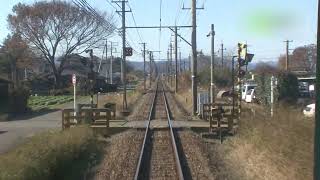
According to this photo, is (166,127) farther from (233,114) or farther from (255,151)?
(255,151)

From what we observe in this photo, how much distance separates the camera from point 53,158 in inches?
587

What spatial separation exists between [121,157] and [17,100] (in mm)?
26200

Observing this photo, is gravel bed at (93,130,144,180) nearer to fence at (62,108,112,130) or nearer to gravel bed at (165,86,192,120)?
fence at (62,108,112,130)

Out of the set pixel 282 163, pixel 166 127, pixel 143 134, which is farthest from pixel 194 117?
pixel 282 163

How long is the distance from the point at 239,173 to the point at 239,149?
348 cm

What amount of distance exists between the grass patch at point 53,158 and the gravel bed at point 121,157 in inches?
16.2

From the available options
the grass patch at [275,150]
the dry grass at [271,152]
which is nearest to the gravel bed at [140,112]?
the dry grass at [271,152]

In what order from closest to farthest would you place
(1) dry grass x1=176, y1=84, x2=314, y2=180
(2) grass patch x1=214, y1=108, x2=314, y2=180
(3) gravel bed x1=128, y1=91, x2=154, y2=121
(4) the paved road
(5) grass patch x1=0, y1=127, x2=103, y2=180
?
(5) grass patch x1=0, y1=127, x2=103, y2=180, (2) grass patch x1=214, y1=108, x2=314, y2=180, (1) dry grass x1=176, y1=84, x2=314, y2=180, (4) the paved road, (3) gravel bed x1=128, y1=91, x2=154, y2=121

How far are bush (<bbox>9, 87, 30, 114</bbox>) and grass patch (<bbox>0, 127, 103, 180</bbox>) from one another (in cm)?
2332

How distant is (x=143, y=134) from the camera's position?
27.7 metres

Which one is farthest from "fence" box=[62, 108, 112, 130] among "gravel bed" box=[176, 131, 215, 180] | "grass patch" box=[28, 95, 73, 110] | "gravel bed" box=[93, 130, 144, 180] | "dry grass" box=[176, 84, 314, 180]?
"grass patch" box=[28, 95, 73, 110]

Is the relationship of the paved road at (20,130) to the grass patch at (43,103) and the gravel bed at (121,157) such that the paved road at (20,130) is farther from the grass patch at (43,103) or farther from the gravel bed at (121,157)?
the grass patch at (43,103)

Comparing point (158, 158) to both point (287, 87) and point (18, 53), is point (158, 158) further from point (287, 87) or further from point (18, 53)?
point (18, 53)

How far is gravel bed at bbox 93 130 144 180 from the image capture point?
16.5m
